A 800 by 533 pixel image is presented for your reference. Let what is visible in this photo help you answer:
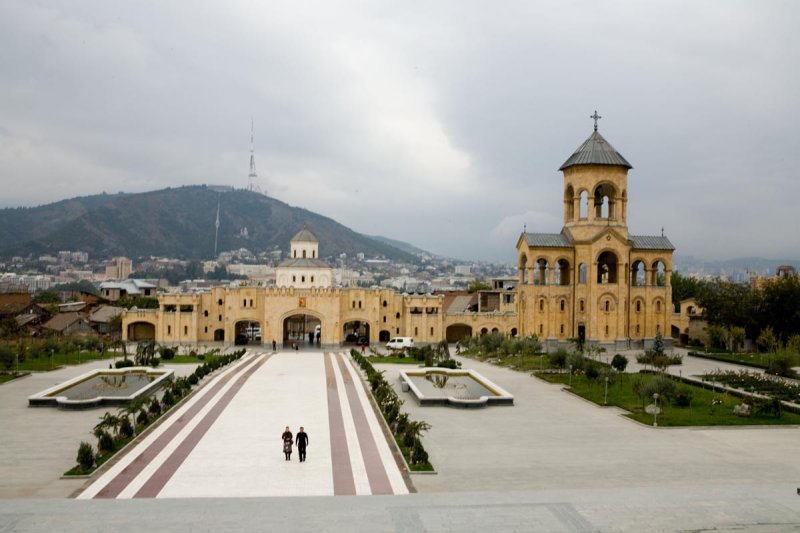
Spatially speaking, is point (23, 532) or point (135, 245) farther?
point (135, 245)

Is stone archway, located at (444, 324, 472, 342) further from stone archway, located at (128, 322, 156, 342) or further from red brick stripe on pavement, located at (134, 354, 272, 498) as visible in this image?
red brick stripe on pavement, located at (134, 354, 272, 498)

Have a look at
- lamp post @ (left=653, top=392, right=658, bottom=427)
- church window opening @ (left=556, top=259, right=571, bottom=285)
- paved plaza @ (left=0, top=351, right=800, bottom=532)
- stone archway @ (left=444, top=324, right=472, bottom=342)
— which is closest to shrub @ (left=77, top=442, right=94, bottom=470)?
paved plaza @ (left=0, top=351, right=800, bottom=532)

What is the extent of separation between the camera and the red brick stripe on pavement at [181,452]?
49.6 feet

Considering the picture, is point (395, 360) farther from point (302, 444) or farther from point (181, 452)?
point (302, 444)

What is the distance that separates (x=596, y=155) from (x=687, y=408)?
2811 cm

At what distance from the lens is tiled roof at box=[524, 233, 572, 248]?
164 feet

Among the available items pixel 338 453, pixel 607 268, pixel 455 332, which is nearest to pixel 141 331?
pixel 455 332

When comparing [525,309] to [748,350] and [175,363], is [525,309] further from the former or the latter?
[175,363]

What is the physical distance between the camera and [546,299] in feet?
166

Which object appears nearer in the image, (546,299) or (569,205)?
(546,299)

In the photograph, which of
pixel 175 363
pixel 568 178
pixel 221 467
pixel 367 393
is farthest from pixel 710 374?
pixel 175 363

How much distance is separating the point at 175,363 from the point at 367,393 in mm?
15300

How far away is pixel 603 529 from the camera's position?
1268 cm

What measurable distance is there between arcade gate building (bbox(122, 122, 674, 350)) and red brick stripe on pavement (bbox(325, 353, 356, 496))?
76.1 feet
